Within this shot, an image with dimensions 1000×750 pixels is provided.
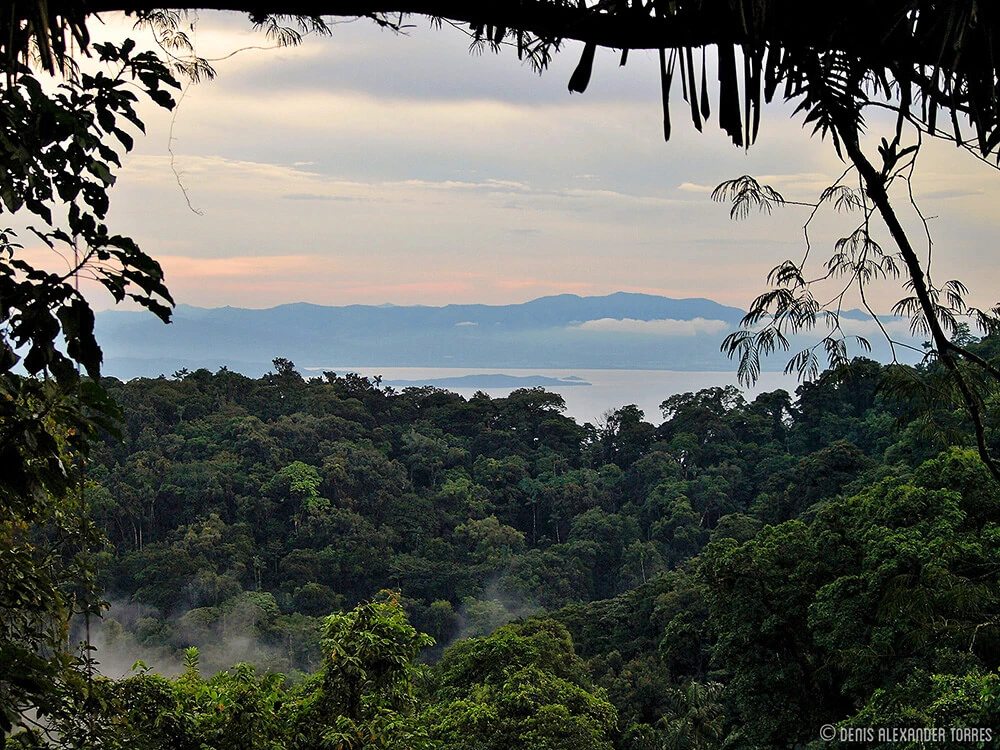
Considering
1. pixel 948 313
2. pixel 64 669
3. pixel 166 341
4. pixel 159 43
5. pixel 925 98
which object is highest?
pixel 166 341

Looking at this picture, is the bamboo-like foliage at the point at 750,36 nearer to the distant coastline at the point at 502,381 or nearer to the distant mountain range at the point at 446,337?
the distant coastline at the point at 502,381

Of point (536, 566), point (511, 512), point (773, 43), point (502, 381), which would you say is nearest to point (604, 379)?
point (502, 381)

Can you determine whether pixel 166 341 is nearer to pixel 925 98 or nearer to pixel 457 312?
pixel 457 312

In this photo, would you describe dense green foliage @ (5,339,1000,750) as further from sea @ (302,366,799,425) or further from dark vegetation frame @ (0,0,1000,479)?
sea @ (302,366,799,425)

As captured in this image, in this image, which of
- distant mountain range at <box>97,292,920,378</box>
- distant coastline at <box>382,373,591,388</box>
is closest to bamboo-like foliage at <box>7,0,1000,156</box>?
distant coastline at <box>382,373,591,388</box>

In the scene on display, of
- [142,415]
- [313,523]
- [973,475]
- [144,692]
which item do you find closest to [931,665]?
[973,475]
